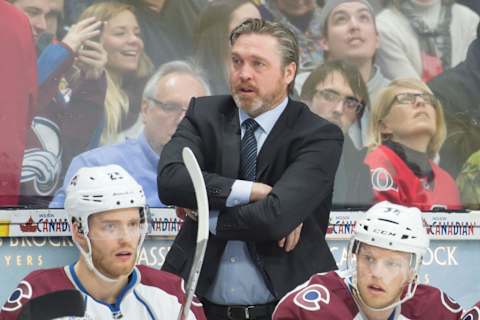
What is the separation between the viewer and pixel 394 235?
3.29m

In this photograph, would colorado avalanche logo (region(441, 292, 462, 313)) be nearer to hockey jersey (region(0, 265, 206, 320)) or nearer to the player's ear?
hockey jersey (region(0, 265, 206, 320))

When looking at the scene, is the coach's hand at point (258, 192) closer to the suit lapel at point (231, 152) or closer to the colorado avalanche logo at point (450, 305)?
the suit lapel at point (231, 152)

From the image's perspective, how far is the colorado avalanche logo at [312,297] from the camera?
10.7 ft

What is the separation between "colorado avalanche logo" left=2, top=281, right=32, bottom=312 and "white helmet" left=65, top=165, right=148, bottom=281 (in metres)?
0.17

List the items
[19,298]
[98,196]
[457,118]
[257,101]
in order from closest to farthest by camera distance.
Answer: [19,298] → [98,196] → [257,101] → [457,118]

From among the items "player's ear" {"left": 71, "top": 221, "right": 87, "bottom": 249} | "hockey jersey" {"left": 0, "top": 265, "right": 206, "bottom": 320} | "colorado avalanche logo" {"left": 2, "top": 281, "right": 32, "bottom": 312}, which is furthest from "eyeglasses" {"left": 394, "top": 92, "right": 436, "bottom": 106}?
"colorado avalanche logo" {"left": 2, "top": 281, "right": 32, "bottom": 312}

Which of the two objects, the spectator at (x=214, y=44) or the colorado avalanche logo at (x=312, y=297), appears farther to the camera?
the spectator at (x=214, y=44)

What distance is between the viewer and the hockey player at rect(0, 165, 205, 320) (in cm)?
313

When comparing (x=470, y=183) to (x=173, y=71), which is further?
(x=470, y=183)

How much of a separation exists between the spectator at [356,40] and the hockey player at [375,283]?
61.4 inches

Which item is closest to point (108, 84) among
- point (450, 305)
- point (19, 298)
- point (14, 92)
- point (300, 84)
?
point (14, 92)

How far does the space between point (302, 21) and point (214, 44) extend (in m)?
0.39

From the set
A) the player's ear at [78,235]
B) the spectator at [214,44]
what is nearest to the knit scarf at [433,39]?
the spectator at [214,44]

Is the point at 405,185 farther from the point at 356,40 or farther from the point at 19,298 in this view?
the point at 19,298
